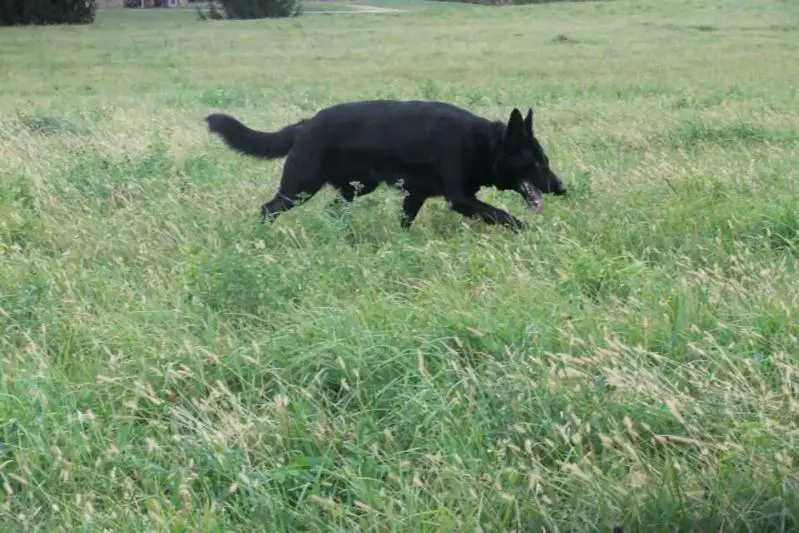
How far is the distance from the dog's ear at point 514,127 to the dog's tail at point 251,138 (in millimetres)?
1376

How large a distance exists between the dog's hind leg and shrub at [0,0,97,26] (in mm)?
35687

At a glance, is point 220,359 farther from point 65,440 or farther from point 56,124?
point 56,124

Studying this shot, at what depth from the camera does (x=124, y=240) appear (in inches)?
207

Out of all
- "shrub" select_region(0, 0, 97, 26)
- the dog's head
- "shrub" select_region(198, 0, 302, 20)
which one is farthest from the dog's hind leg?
"shrub" select_region(198, 0, 302, 20)

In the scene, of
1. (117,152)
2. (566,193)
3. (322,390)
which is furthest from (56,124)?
(322,390)

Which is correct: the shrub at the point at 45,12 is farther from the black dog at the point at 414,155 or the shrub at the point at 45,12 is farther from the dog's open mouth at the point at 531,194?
A: the dog's open mouth at the point at 531,194

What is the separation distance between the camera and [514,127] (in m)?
5.94

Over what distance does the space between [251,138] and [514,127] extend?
1.77 metres

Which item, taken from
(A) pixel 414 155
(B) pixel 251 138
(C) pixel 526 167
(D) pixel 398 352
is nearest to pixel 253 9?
(B) pixel 251 138

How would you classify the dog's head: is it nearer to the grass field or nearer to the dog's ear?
the dog's ear

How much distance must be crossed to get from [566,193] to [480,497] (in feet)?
12.5

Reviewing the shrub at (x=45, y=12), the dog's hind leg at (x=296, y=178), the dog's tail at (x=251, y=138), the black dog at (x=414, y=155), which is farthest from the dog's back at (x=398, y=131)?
the shrub at (x=45, y=12)

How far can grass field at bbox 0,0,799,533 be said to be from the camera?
98.7 inches

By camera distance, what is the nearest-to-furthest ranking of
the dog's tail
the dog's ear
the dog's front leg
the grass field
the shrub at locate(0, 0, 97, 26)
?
the grass field, the dog's front leg, the dog's ear, the dog's tail, the shrub at locate(0, 0, 97, 26)
